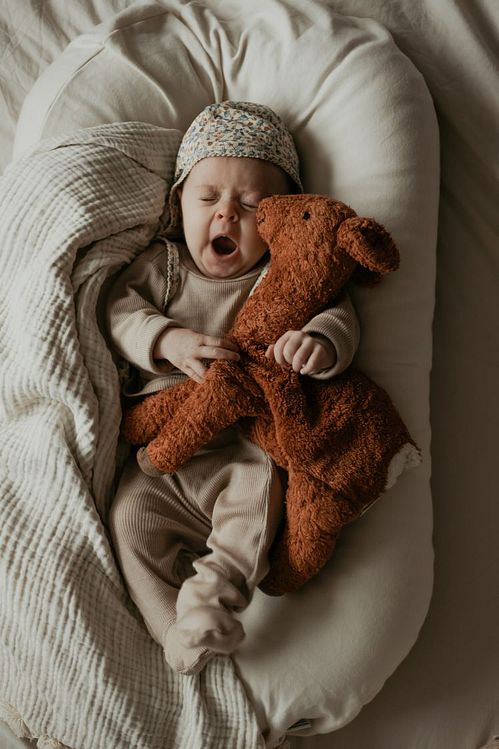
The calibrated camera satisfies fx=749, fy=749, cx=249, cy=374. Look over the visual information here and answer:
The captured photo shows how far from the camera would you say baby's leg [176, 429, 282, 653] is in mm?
959

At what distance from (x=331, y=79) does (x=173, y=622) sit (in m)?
0.89

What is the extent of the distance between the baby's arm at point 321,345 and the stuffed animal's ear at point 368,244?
0.10 meters

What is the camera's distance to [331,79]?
4.10 feet

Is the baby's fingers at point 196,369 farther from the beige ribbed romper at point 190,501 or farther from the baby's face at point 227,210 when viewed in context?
the baby's face at point 227,210

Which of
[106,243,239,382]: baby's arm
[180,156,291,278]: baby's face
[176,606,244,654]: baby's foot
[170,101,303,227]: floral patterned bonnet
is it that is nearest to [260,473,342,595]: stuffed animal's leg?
[176,606,244,654]: baby's foot

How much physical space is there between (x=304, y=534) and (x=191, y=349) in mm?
305

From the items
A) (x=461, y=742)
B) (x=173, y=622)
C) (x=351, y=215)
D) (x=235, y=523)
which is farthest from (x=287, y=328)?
(x=461, y=742)

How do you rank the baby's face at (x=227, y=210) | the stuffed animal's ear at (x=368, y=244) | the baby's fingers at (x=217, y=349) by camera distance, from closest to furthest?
1. the stuffed animal's ear at (x=368, y=244)
2. the baby's fingers at (x=217, y=349)
3. the baby's face at (x=227, y=210)

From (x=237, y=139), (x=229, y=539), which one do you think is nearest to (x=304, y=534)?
(x=229, y=539)

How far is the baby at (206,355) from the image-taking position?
39.1 inches

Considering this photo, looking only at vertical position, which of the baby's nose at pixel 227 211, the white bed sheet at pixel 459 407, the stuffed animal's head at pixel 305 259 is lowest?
the white bed sheet at pixel 459 407

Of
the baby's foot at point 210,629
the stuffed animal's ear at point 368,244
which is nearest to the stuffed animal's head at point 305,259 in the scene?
the stuffed animal's ear at point 368,244

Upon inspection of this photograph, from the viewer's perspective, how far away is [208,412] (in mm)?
1021

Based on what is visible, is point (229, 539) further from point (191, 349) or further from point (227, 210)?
point (227, 210)
